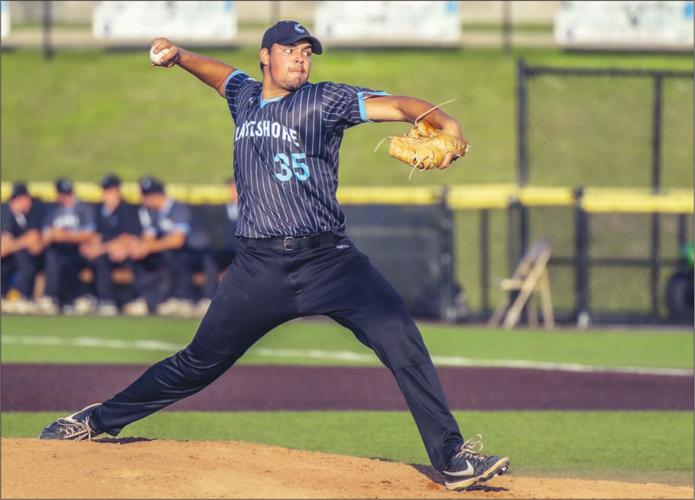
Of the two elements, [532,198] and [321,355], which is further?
[532,198]

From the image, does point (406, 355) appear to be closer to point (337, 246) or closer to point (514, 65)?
point (337, 246)

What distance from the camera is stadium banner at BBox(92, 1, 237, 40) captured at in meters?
24.2

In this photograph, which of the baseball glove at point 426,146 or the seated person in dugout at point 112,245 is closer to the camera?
the baseball glove at point 426,146

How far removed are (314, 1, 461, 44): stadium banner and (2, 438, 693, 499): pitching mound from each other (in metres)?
18.5

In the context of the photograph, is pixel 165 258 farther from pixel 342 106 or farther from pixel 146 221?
pixel 342 106

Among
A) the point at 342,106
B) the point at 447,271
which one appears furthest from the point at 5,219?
the point at 342,106

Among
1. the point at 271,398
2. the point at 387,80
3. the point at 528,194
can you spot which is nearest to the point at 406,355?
the point at 271,398

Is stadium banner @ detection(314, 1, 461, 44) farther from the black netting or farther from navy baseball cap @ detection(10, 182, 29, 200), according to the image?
navy baseball cap @ detection(10, 182, 29, 200)

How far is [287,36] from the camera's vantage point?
688 centimetres

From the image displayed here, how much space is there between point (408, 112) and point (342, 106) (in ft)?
1.34

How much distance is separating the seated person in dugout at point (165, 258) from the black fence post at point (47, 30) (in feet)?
43.8

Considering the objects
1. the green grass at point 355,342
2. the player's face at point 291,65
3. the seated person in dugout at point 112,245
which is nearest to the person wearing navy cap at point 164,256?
the seated person in dugout at point 112,245

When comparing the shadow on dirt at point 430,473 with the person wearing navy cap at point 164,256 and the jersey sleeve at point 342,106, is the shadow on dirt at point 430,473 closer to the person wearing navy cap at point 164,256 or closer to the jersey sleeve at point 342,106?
the jersey sleeve at point 342,106

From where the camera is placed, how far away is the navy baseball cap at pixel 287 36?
22.6ft
